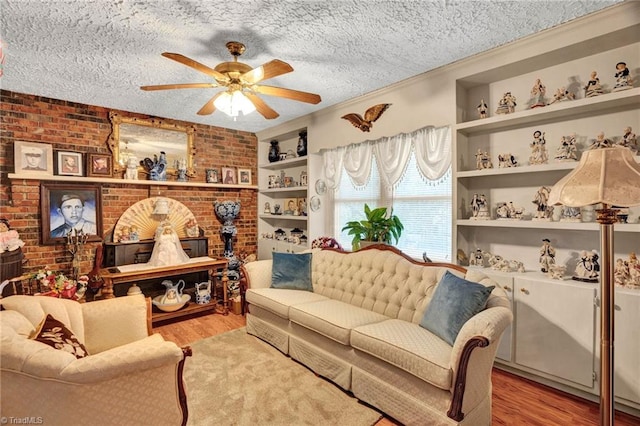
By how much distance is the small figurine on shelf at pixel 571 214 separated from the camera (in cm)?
246

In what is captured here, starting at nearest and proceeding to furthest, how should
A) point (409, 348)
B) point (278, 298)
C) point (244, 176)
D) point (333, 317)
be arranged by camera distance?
point (409, 348), point (333, 317), point (278, 298), point (244, 176)

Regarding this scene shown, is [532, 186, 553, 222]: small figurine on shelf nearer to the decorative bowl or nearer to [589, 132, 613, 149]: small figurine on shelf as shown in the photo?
[589, 132, 613, 149]: small figurine on shelf

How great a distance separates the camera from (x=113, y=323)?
2227mm

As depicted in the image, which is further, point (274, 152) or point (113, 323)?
point (274, 152)

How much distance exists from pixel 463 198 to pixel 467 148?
1.62 feet

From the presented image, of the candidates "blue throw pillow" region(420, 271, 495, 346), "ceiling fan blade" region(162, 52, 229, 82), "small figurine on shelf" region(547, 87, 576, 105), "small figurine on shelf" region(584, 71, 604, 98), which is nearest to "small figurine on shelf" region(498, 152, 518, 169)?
"small figurine on shelf" region(547, 87, 576, 105)

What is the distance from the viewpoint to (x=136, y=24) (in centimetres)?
225

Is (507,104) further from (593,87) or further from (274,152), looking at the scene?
(274,152)

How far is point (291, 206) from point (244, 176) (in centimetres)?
98

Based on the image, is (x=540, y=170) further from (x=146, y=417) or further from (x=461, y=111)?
(x=146, y=417)

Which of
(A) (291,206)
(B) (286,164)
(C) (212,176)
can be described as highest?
(B) (286,164)

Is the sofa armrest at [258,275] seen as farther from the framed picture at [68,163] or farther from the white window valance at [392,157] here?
the framed picture at [68,163]

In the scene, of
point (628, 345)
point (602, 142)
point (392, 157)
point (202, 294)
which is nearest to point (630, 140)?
point (602, 142)

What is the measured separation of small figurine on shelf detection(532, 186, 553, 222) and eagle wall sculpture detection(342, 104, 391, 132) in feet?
5.54
